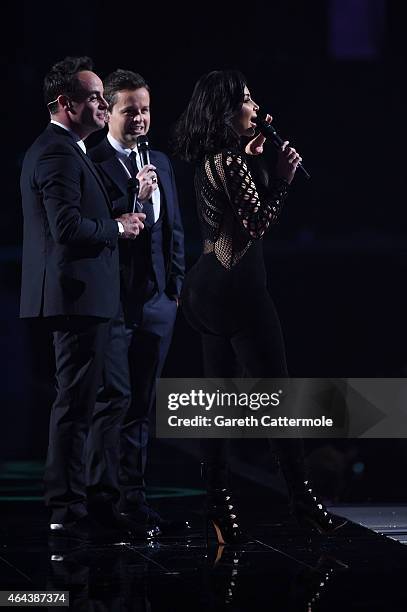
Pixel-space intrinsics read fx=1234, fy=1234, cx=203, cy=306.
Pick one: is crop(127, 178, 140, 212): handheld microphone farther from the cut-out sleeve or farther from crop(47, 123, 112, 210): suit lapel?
the cut-out sleeve

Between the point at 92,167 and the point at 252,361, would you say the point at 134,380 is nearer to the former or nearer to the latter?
the point at 252,361

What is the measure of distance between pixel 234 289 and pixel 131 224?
1.26 ft

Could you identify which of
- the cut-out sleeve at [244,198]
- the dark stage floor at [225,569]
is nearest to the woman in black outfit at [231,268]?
the cut-out sleeve at [244,198]

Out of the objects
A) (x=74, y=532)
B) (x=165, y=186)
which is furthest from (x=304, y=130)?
(x=74, y=532)

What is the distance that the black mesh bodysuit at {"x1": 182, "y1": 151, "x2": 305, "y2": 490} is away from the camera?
140 inches

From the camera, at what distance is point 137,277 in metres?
3.94

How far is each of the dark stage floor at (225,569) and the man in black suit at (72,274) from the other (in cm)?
20

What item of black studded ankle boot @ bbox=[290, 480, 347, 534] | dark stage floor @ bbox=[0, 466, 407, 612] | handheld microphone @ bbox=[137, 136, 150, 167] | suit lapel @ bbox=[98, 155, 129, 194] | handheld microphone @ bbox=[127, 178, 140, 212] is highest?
handheld microphone @ bbox=[137, 136, 150, 167]

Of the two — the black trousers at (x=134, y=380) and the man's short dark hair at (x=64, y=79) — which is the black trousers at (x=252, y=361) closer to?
the black trousers at (x=134, y=380)

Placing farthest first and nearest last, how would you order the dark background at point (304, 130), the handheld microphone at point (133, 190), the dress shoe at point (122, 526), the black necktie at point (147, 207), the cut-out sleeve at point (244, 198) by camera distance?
the dark background at point (304, 130) < the black necktie at point (147, 207) < the handheld microphone at point (133, 190) < the dress shoe at point (122, 526) < the cut-out sleeve at point (244, 198)

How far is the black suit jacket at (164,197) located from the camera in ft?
12.9

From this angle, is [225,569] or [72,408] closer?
[225,569]

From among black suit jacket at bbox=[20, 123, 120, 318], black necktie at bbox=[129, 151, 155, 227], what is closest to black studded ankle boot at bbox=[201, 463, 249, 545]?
black suit jacket at bbox=[20, 123, 120, 318]

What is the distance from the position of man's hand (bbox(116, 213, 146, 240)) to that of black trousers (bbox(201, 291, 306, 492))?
0.39m
